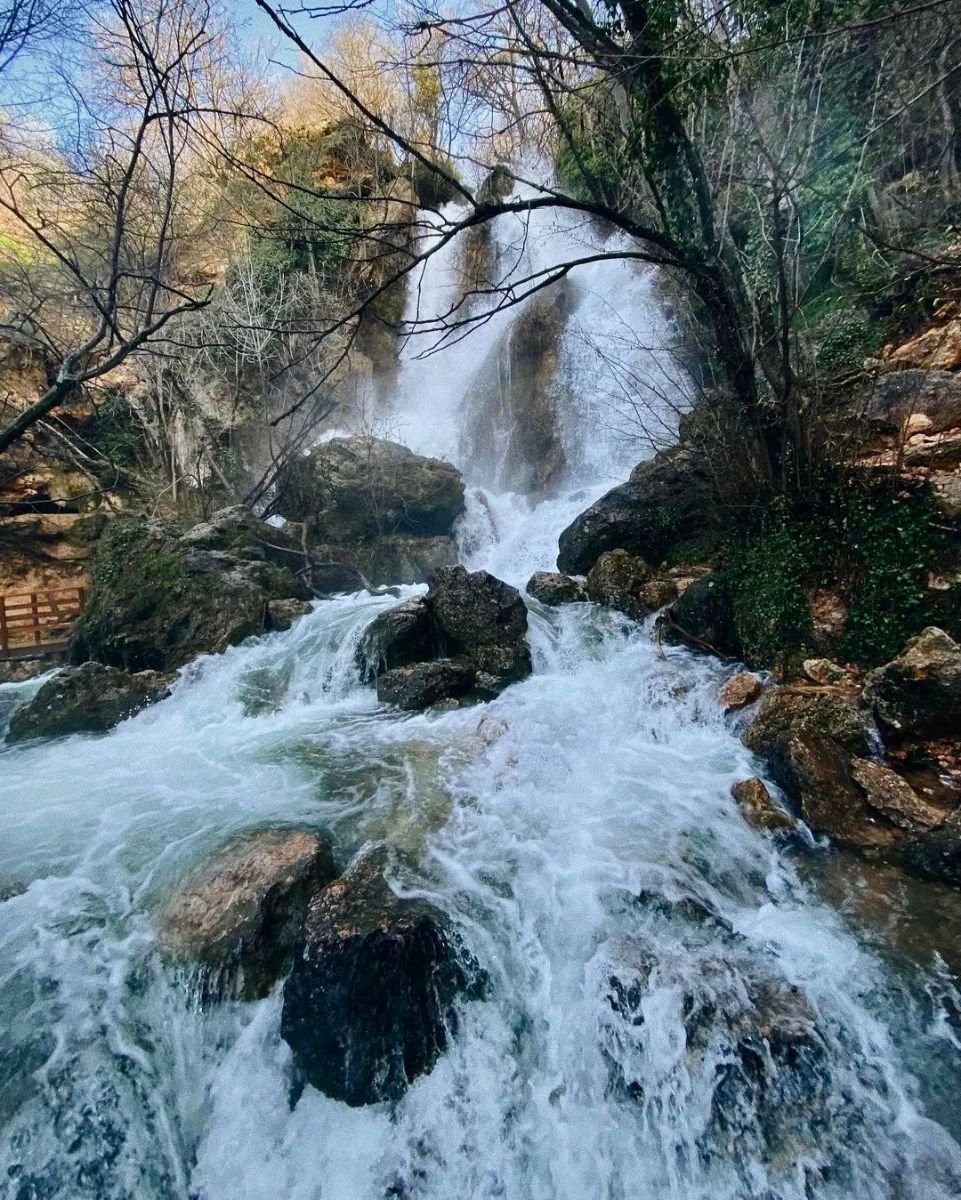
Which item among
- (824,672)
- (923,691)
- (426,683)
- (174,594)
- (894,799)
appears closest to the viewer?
(894,799)

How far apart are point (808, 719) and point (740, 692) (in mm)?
957

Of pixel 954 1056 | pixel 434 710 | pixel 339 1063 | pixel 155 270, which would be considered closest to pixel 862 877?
pixel 954 1056

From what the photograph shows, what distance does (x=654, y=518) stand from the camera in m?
7.98

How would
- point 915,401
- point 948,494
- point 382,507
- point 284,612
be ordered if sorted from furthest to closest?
point 382,507 → point 284,612 → point 915,401 → point 948,494

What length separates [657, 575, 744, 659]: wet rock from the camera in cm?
600

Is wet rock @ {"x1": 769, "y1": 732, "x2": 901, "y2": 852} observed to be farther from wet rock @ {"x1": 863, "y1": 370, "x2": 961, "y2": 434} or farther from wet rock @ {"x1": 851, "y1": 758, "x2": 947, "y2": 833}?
wet rock @ {"x1": 863, "y1": 370, "x2": 961, "y2": 434}

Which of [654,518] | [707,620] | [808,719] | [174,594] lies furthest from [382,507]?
[808,719]

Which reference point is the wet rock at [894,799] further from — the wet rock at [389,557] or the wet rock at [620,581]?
the wet rock at [389,557]

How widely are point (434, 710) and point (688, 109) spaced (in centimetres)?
626

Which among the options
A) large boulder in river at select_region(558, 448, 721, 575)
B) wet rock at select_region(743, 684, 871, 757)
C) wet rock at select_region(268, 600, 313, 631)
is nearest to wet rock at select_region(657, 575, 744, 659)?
wet rock at select_region(743, 684, 871, 757)

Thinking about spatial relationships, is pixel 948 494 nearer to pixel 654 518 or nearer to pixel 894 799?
pixel 894 799

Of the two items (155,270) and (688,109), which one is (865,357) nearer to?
(688,109)

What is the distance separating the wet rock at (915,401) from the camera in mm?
5121

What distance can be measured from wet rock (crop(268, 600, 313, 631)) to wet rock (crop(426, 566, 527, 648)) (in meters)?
2.53
